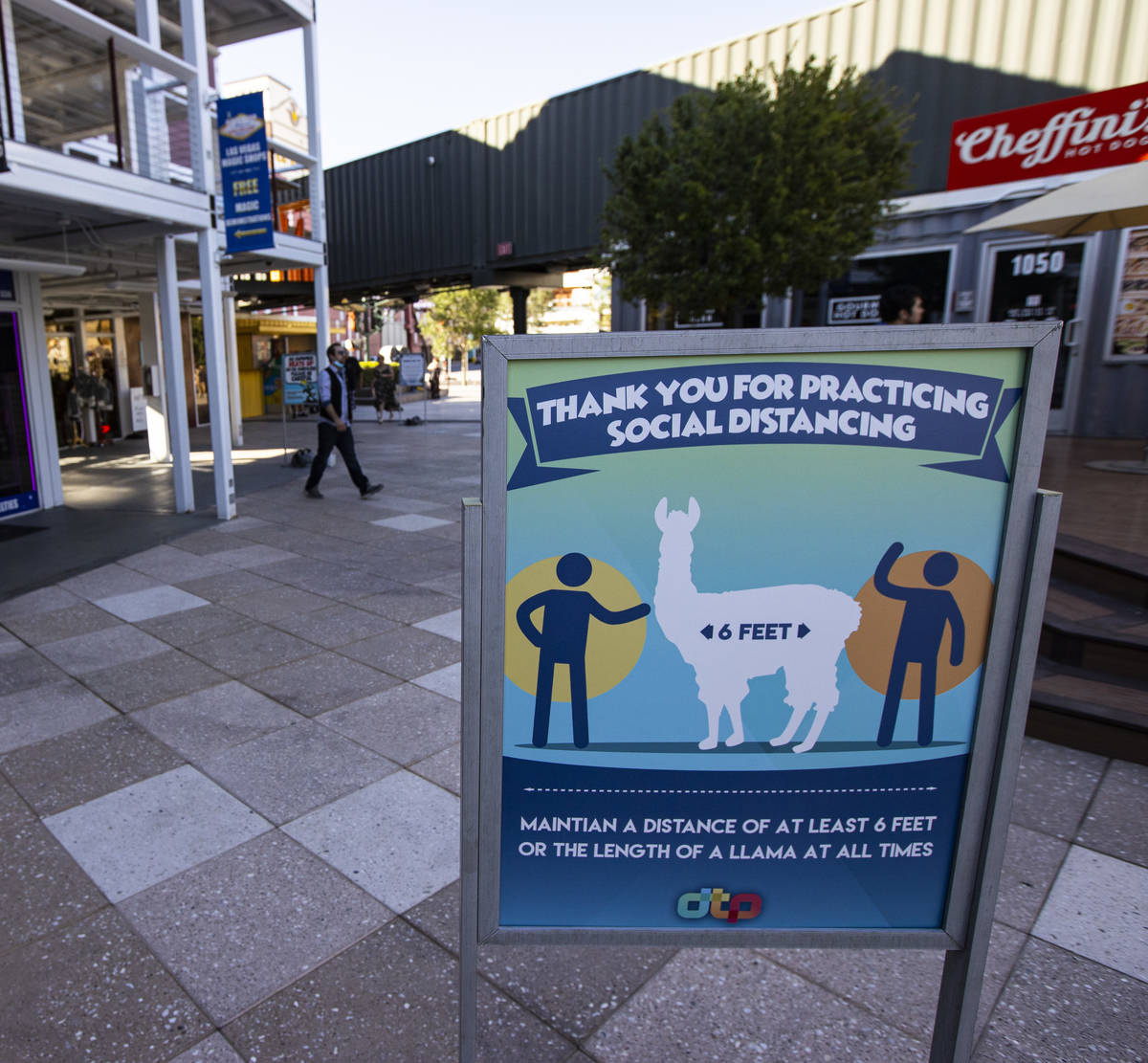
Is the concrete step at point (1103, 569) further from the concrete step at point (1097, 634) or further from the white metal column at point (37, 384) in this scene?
the white metal column at point (37, 384)

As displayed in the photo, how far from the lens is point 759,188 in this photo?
9016 mm

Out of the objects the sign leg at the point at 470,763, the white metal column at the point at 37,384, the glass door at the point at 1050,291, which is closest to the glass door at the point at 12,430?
the white metal column at the point at 37,384

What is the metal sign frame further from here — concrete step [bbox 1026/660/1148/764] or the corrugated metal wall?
the corrugated metal wall

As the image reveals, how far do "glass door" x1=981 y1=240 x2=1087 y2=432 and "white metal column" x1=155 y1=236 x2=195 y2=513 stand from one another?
10.2 m

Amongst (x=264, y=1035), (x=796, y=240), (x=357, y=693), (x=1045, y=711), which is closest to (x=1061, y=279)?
(x=796, y=240)

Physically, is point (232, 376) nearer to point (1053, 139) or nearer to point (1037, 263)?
point (1037, 263)

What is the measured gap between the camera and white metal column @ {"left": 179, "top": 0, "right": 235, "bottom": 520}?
26.7ft

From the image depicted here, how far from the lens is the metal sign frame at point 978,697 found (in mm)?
1444

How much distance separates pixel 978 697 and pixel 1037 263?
37.0 feet

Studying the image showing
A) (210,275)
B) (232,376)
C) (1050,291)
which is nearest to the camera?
(210,275)

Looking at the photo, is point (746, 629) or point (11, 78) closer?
point (746, 629)

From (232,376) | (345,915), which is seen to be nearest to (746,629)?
(345,915)

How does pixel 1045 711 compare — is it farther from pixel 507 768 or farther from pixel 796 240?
pixel 796 240

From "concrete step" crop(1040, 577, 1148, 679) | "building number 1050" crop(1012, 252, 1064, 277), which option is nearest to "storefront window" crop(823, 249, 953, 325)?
"building number 1050" crop(1012, 252, 1064, 277)
